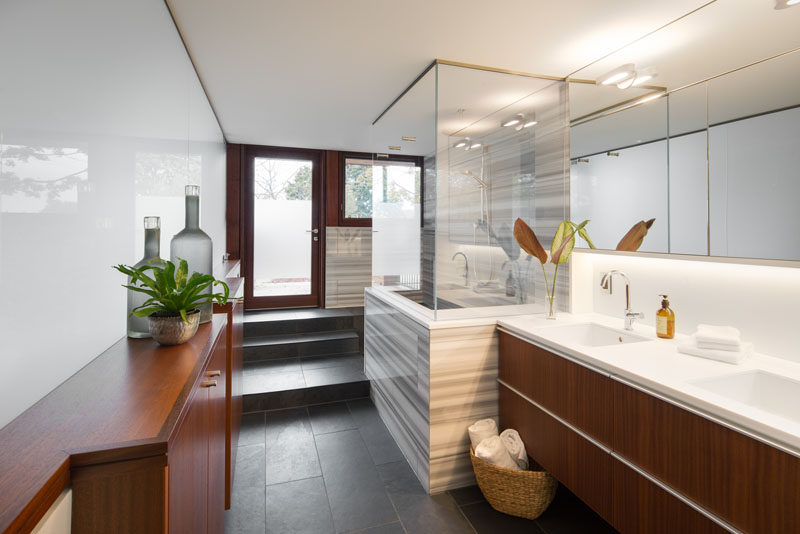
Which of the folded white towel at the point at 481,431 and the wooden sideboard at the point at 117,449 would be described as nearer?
the wooden sideboard at the point at 117,449

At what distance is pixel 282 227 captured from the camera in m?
4.73

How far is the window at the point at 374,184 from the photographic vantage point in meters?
2.72

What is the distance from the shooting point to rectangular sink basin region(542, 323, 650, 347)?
2078 mm

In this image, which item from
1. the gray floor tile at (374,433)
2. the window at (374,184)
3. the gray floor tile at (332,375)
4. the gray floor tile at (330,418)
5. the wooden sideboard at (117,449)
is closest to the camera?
the wooden sideboard at (117,449)

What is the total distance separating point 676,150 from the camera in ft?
5.91

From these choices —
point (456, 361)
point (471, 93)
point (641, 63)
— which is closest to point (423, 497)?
point (456, 361)

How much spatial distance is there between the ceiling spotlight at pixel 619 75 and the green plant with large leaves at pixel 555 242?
2.50ft

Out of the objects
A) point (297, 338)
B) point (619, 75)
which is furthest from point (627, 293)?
point (297, 338)

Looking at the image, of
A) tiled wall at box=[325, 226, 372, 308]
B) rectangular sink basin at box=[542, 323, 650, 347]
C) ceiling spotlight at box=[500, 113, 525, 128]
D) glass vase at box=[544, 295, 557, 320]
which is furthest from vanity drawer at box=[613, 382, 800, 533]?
tiled wall at box=[325, 226, 372, 308]

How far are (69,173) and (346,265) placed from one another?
12.9 ft

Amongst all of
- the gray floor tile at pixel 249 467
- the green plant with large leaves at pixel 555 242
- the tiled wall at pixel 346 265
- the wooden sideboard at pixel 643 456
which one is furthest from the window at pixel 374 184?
the gray floor tile at pixel 249 467

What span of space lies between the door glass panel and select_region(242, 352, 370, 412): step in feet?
3.80

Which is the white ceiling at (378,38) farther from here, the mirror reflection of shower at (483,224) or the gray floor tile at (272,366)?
the gray floor tile at (272,366)

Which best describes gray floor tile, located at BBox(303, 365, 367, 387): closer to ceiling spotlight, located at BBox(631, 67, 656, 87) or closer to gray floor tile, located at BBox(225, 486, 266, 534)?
gray floor tile, located at BBox(225, 486, 266, 534)
